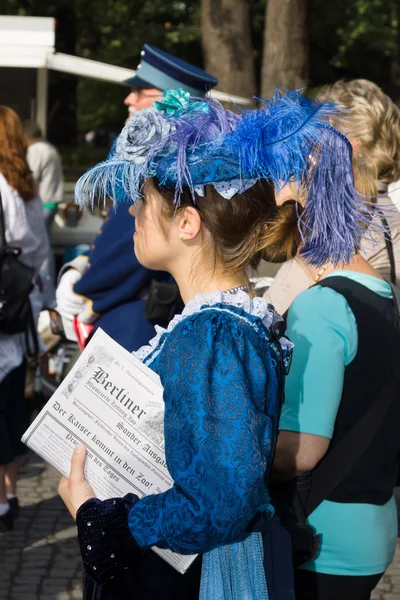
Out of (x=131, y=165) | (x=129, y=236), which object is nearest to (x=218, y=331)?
(x=131, y=165)

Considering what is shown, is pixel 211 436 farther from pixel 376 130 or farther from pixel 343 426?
pixel 376 130

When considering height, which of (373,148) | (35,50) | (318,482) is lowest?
(35,50)

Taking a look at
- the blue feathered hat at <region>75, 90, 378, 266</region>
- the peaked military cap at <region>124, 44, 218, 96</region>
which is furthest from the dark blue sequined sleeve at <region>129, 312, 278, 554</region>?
the peaked military cap at <region>124, 44, 218, 96</region>

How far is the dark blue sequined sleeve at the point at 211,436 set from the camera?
1.63 meters

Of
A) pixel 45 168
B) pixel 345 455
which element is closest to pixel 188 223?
pixel 345 455

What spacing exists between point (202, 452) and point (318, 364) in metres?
0.51

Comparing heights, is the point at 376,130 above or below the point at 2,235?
above

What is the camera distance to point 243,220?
1882 mm

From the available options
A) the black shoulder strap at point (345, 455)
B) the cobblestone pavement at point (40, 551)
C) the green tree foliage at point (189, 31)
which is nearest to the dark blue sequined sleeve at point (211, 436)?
the black shoulder strap at point (345, 455)

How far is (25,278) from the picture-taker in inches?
177

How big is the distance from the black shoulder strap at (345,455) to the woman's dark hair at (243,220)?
457 millimetres

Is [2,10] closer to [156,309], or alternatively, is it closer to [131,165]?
[156,309]

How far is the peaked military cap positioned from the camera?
4.24 m

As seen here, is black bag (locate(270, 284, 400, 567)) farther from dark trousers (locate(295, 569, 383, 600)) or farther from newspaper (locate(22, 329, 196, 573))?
newspaper (locate(22, 329, 196, 573))
